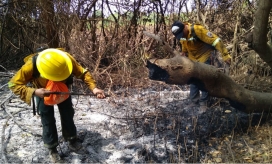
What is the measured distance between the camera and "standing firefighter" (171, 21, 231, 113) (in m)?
4.32

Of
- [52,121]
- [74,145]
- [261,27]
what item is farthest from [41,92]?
[261,27]

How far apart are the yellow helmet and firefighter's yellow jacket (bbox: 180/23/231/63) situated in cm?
240

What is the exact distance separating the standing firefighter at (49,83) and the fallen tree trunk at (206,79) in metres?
0.79

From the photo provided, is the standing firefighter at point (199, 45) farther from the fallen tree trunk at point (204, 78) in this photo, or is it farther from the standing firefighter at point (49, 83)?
the standing firefighter at point (49, 83)

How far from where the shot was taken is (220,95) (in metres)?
3.61

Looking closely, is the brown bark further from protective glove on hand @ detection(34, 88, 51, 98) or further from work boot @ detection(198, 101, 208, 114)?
A: protective glove on hand @ detection(34, 88, 51, 98)

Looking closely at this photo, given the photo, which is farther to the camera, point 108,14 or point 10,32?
point 10,32

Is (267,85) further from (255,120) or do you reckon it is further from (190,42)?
(190,42)

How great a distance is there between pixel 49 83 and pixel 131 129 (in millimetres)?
1514

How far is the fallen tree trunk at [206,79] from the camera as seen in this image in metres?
3.16

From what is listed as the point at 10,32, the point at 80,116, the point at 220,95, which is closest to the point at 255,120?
the point at 220,95

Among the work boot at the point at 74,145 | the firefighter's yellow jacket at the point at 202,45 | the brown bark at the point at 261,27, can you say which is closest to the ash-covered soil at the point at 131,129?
the work boot at the point at 74,145

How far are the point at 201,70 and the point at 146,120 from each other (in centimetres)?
129

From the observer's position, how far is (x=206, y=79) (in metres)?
3.41
